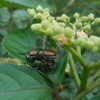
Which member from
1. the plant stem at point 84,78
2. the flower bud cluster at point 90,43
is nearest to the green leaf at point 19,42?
the plant stem at point 84,78

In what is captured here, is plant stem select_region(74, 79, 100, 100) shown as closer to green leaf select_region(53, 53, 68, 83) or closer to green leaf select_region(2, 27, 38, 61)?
green leaf select_region(53, 53, 68, 83)

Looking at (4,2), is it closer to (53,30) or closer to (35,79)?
(35,79)

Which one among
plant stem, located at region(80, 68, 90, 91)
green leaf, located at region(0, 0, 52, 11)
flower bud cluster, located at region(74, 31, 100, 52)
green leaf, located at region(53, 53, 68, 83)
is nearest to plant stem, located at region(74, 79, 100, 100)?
plant stem, located at region(80, 68, 90, 91)

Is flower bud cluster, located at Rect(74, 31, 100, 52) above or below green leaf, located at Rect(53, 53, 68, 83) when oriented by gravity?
above

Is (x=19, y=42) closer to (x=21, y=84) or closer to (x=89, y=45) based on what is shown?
(x=21, y=84)

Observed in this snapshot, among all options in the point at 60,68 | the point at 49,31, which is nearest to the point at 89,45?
the point at 49,31

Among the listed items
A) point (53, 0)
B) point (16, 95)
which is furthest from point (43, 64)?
point (53, 0)

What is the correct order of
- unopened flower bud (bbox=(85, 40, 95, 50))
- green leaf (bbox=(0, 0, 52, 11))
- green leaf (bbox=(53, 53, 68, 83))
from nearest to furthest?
unopened flower bud (bbox=(85, 40, 95, 50)) → green leaf (bbox=(53, 53, 68, 83)) → green leaf (bbox=(0, 0, 52, 11))

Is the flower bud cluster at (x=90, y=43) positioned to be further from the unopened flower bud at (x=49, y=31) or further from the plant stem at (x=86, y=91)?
the plant stem at (x=86, y=91)
